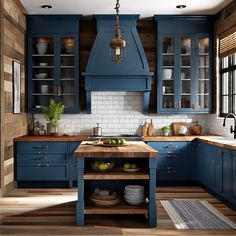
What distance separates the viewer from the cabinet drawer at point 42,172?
267 inches

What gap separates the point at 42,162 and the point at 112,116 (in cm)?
162

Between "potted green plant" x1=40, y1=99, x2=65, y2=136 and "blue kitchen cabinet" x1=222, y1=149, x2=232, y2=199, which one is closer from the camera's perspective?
"blue kitchen cabinet" x1=222, y1=149, x2=232, y2=199

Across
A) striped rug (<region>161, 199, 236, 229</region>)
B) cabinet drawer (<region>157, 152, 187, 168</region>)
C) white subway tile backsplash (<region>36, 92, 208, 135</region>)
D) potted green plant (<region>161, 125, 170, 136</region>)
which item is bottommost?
striped rug (<region>161, 199, 236, 229</region>)

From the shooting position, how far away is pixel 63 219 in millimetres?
4836

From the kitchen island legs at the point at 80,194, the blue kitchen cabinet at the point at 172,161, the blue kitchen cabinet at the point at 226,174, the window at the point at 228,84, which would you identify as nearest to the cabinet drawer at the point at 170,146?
the blue kitchen cabinet at the point at 172,161

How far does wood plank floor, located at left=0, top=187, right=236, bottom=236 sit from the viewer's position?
14.3 feet

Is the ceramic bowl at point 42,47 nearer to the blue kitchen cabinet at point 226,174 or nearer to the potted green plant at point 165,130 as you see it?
the potted green plant at point 165,130

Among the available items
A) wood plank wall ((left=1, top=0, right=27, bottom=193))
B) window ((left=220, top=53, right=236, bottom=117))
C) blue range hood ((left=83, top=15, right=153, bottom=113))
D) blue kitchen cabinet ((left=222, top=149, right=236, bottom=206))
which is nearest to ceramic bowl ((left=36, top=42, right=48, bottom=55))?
wood plank wall ((left=1, top=0, right=27, bottom=193))

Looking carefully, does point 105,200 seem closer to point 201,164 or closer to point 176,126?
point 201,164

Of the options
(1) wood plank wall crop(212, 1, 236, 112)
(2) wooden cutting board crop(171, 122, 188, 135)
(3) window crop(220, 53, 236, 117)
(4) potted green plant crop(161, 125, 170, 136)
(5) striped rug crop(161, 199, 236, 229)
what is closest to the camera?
(5) striped rug crop(161, 199, 236, 229)

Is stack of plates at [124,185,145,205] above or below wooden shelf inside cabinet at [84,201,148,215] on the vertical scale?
above

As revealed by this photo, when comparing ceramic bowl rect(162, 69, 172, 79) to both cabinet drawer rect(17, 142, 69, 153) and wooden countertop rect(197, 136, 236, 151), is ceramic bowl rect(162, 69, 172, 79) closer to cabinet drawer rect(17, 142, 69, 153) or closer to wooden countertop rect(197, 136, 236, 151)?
wooden countertop rect(197, 136, 236, 151)

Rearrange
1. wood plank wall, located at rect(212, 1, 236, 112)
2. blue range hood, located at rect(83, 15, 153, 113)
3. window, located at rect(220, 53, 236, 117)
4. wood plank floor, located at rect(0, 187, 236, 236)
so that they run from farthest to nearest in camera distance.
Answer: blue range hood, located at rect(83, 15, 153, 113), window, located at rect(220, 53, 236, 117), wood plank wall, located at rect(212, 1, 236, 112), wood plank floor, located at rect(0, 187, 236, 236)

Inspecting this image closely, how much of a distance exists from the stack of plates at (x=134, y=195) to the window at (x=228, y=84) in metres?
2.78
